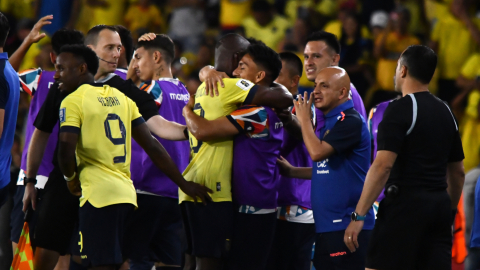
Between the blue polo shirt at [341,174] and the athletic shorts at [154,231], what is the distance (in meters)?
1.65

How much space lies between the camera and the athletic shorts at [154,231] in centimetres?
584

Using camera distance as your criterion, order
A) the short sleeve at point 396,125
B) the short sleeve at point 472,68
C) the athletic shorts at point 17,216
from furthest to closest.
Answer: the short sleeve at point 472,68
the athletic shorts at point 17,216
the short sleeve at point 396,125

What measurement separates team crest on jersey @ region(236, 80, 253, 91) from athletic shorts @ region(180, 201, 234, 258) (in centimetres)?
88

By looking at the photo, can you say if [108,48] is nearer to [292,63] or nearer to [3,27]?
[3,27]

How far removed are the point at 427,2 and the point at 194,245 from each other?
26.8 ft

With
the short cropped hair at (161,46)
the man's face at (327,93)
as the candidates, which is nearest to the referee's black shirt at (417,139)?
the man's face at (327,93)

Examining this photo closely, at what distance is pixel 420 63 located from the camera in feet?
15.4

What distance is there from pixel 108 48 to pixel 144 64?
62cm

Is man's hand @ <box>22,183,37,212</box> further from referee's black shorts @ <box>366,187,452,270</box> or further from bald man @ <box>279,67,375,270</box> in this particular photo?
referee's black shorts @ <box>366,187,452,270</box>

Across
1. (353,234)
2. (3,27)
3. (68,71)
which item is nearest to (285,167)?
(353,234)

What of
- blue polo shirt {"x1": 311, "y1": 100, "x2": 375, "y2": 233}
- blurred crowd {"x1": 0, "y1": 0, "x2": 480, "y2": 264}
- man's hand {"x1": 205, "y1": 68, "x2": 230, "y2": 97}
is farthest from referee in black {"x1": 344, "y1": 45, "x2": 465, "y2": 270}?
blurred crowd {"x1": 0, "y1": 0, "x2": 480, "y2": 264}

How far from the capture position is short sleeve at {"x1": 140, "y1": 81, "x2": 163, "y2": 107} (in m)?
6.07

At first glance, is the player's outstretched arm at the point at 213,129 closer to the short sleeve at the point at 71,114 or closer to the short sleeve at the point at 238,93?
the short sleeve at the point at 238,93

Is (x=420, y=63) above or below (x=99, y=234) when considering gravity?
above
